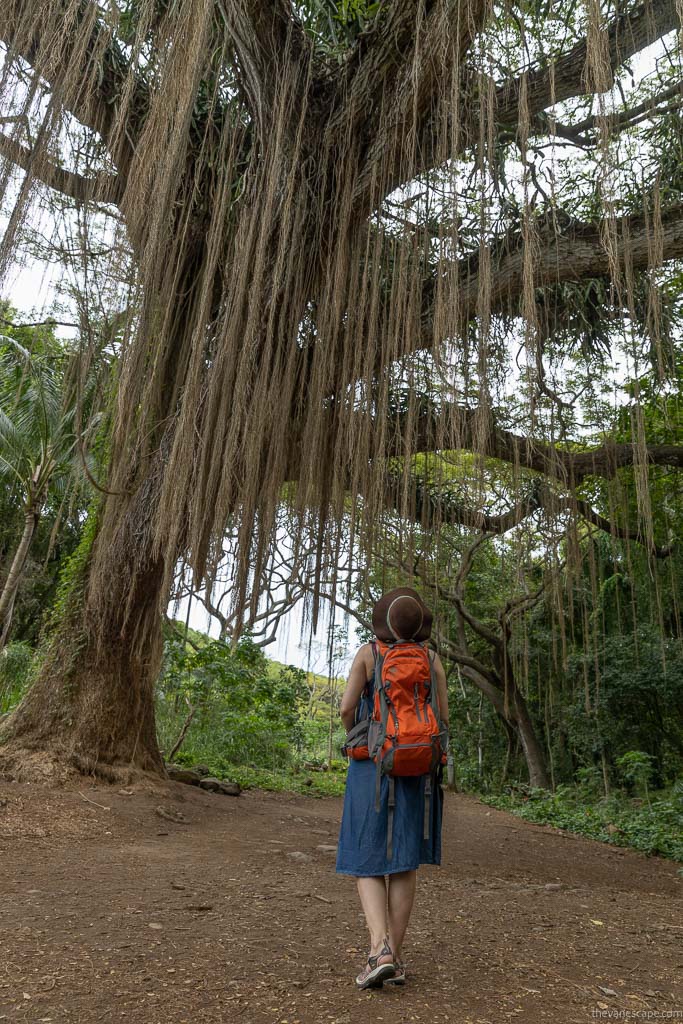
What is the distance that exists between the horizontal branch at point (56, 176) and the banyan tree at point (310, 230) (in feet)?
0.04

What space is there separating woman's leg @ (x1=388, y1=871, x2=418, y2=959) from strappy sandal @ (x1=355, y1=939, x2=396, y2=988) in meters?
0.05

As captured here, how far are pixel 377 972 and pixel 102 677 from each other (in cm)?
307

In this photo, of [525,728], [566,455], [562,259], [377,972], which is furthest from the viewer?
[525,728]

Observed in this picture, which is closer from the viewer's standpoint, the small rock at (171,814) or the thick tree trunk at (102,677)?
the small rock at (171,814)

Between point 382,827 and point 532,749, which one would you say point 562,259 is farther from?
point 532,749

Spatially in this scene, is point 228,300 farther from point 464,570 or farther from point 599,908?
point 464,570

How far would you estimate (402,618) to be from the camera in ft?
5.91

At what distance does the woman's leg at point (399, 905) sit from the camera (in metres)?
1.63

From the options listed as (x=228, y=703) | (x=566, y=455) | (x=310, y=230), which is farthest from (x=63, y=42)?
(x=228, y=703)

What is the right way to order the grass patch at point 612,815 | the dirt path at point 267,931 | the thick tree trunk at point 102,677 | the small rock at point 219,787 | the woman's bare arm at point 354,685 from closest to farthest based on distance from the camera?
the dirt path at point 267,931
the woman's bare arm at point 354,685
the thick tree trunk at point 102,677
the grass patch at point 612,815
the small rock at point 219,787

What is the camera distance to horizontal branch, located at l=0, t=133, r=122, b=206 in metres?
2.13

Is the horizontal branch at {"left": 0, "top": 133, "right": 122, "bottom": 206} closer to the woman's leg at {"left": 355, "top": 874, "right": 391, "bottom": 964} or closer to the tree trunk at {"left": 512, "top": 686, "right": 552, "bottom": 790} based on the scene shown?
the woman's leg at {"left": 355, "top": 874, "right": 391, "bottom": 964}

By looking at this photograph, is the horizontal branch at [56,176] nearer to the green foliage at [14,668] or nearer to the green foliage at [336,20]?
the green foliage at [336,20]

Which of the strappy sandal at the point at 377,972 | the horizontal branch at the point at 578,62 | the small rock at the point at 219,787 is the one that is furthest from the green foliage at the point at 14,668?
the horizontal branch at the point at 578,62
